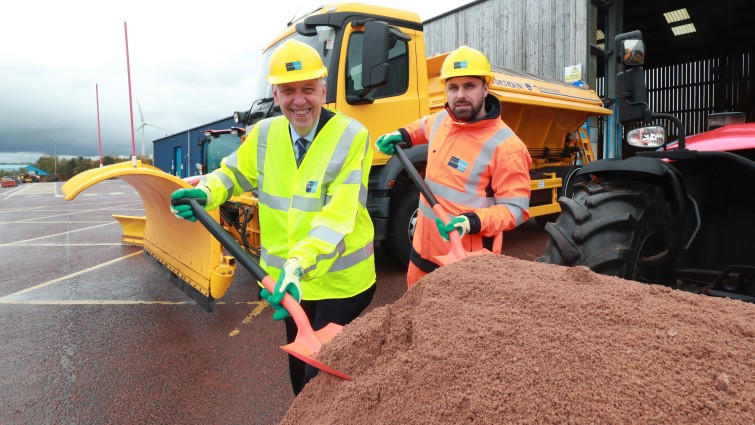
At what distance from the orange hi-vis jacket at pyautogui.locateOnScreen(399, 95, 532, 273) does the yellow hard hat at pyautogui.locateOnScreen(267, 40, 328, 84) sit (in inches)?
40.3

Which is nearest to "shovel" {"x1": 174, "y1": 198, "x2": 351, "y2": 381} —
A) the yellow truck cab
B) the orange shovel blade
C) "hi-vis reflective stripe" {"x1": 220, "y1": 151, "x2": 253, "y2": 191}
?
the orange shovel blade

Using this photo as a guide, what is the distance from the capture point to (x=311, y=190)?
78.1 inches

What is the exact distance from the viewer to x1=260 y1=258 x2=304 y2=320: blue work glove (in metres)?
1.64

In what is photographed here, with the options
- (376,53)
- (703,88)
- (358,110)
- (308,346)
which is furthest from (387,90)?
(703,88)

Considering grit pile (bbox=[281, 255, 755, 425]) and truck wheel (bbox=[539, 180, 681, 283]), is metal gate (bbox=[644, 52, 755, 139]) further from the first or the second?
grit pile (bbox=[281, 255, 755, 425])

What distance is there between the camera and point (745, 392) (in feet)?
3.31

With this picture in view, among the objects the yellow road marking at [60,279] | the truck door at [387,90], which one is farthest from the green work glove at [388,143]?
the yellow road marking at [60,279]

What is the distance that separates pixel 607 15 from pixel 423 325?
32.6ft

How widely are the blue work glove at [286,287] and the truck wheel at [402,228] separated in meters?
3.34

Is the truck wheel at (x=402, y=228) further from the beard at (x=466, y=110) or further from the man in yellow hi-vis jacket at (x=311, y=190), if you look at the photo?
the man in yellow hi-vis jacket at (x=311, y=190)

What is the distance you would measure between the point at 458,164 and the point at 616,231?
35.4 inches

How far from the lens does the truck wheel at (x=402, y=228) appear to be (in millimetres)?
5031

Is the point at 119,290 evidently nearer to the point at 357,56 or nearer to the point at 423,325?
the point at 357,56

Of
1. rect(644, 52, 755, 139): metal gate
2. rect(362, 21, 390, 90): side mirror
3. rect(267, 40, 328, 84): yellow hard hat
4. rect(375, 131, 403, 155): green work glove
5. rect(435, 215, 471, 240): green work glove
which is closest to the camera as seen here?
rect(267, 40, 328, 84): yellow hard hat
